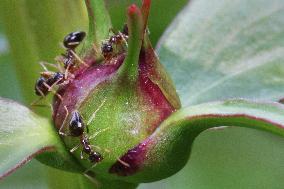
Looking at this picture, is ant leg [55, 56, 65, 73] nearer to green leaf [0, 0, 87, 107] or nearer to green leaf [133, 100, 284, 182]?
green leaf [0, 0, 87, 107]

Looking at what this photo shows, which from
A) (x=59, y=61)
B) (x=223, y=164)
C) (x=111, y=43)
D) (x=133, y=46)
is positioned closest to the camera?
(x=133, y=46)

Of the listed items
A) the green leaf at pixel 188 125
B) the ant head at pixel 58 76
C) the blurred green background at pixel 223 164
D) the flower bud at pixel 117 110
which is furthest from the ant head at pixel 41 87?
the blurred green background at pixel 223 164

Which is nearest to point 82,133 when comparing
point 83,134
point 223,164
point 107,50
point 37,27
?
point 83,134

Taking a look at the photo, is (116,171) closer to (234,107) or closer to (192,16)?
(234,107)

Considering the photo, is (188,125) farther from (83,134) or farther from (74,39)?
(74,39)

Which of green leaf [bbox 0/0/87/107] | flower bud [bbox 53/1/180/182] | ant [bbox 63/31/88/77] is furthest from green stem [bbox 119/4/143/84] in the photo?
green leaf [bbox 0/0/87/107]

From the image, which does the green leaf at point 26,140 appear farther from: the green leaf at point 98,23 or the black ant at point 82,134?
the green leaf at point 98,23

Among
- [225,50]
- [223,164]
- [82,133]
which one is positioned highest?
[82,133]

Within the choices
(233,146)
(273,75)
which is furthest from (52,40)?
(233,146)
